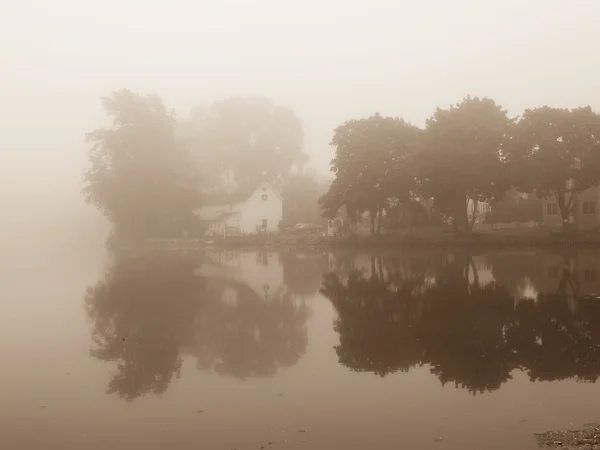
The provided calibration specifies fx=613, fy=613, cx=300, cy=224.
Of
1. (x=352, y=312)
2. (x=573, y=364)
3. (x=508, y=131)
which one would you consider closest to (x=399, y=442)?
(x=573, y=364)

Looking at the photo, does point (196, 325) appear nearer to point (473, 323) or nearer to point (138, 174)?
point (473, 323)

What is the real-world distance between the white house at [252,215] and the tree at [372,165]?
20637mm

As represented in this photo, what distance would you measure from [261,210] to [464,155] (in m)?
36.9

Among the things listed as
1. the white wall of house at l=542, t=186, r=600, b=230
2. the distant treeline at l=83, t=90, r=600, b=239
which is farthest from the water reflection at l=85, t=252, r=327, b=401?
the white wall of house at l=542, t=186, r=600, b=230

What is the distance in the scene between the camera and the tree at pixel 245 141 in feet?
350

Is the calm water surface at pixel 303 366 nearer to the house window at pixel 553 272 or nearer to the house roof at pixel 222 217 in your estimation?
the house window at pixel 553 272

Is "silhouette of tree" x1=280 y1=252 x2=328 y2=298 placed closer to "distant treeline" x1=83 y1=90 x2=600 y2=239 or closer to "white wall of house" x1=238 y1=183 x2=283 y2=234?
"distant treeline" x1=83 y1=90 x2=600 y2=239

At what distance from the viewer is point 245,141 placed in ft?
357

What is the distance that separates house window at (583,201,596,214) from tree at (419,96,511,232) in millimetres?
11519

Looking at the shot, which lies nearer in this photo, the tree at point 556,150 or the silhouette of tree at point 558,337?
the silhouette of tree at point 558,337

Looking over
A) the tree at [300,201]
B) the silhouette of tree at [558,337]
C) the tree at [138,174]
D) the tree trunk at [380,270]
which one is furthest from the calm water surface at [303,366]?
the tree at [300,201]

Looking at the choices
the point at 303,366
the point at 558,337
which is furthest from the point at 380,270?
the point at 303,366

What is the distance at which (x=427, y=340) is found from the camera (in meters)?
15.2

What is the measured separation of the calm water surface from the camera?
9.42 meters
